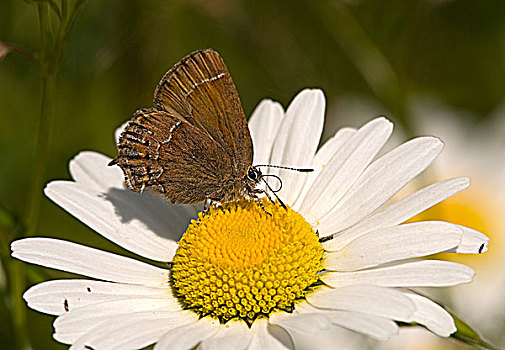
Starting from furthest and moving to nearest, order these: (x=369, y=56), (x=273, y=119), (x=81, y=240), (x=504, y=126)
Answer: (x=504, y=126), (x=81, y=240), (x=369, y=56), (x=273, y=119)

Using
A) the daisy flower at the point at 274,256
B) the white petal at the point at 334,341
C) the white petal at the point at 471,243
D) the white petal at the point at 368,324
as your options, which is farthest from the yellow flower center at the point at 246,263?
the white petal at the point at 334,341

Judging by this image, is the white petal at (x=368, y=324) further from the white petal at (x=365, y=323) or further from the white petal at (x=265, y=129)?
the white petal at (x=265, y=129)

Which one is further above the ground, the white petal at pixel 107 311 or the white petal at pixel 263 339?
the white petal at pixel 263 339

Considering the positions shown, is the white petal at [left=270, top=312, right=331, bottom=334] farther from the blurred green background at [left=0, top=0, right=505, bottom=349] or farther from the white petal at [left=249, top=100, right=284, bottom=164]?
the blurred green background at [left=0, top=0, right=505, bottom=349]

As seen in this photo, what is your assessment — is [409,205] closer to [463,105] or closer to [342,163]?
[342,163]

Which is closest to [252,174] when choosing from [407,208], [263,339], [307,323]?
[407,208]

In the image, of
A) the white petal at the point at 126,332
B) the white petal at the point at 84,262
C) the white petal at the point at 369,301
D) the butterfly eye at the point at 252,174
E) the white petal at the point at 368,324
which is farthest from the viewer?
the butterfly eye at the point at 252,174

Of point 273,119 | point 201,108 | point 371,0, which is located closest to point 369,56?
point 371,0
